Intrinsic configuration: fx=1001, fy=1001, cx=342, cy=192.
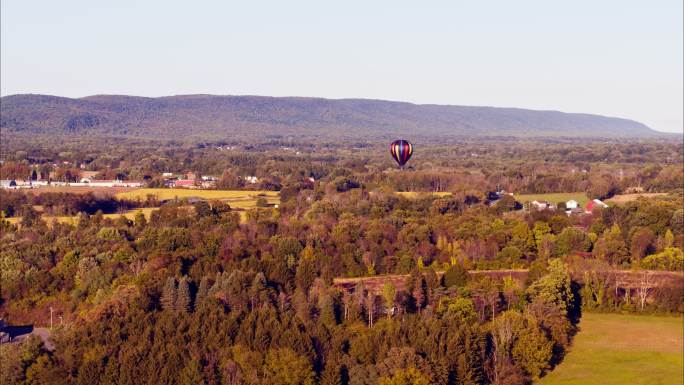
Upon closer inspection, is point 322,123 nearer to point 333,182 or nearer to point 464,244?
point 333,182

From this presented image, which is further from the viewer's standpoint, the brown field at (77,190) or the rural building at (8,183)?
the rural building at (8,183)

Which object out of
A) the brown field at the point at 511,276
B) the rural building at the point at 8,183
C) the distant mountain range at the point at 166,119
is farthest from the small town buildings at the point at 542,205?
the distant mountain range at the point at 166,119

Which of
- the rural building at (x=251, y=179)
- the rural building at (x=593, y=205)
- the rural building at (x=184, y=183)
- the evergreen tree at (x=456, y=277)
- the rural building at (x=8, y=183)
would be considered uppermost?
the rural building at (x=593, y=205)

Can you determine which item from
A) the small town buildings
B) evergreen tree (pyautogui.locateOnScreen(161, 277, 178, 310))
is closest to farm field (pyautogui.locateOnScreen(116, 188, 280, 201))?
the small town buildings

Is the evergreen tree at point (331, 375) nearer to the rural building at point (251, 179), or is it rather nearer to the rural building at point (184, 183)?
the rural building at point (184, 183)

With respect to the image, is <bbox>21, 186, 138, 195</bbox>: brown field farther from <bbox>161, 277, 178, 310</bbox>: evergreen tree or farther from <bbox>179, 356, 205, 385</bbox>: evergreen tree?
<bbox>179, 356, 205, 385</bbox>: evergreen tree

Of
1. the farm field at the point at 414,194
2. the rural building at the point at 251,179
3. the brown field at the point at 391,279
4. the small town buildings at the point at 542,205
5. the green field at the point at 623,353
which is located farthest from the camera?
the rural building at the point at 251,179
